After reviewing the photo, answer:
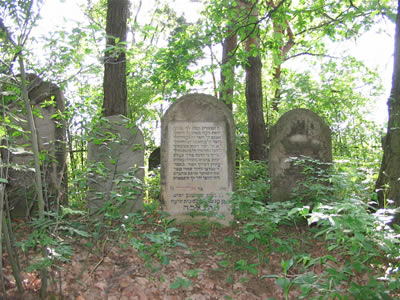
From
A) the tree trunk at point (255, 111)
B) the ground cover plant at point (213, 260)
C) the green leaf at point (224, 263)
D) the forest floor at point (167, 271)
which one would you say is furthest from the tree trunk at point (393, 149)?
the tree trunk at point (255, 111)

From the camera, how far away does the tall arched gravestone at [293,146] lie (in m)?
5.30

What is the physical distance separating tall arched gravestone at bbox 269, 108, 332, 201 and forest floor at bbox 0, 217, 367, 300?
Answer: 121 centimetres

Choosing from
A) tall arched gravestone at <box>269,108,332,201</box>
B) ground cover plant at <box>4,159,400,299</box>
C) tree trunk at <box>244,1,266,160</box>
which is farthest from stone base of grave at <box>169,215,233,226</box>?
tree trunk at <box>244,1,266,160</box>

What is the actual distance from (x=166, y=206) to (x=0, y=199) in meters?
2.80

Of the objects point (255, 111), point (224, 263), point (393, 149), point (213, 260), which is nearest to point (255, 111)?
point (255, 111)

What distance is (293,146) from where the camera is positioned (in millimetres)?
5316

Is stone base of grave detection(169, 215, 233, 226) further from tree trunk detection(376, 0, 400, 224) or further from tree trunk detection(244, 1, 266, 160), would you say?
tree trunk detection(244, 1, 266, 160)

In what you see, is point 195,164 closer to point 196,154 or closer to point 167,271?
point 196,154

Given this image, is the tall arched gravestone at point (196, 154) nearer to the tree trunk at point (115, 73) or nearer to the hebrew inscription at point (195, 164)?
the hebrew inscription at point (195, 164)

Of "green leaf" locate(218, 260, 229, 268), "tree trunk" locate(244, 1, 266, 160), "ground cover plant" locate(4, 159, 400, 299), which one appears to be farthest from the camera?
"tree trunk" locate(244, 1, 266, 160)

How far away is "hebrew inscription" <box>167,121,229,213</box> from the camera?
5.10m

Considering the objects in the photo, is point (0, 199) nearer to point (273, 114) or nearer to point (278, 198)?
point (278, 198)

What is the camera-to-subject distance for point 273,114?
31.5 feet

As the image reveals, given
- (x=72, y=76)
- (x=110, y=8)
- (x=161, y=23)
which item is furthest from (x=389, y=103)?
(x=161, y=23)
